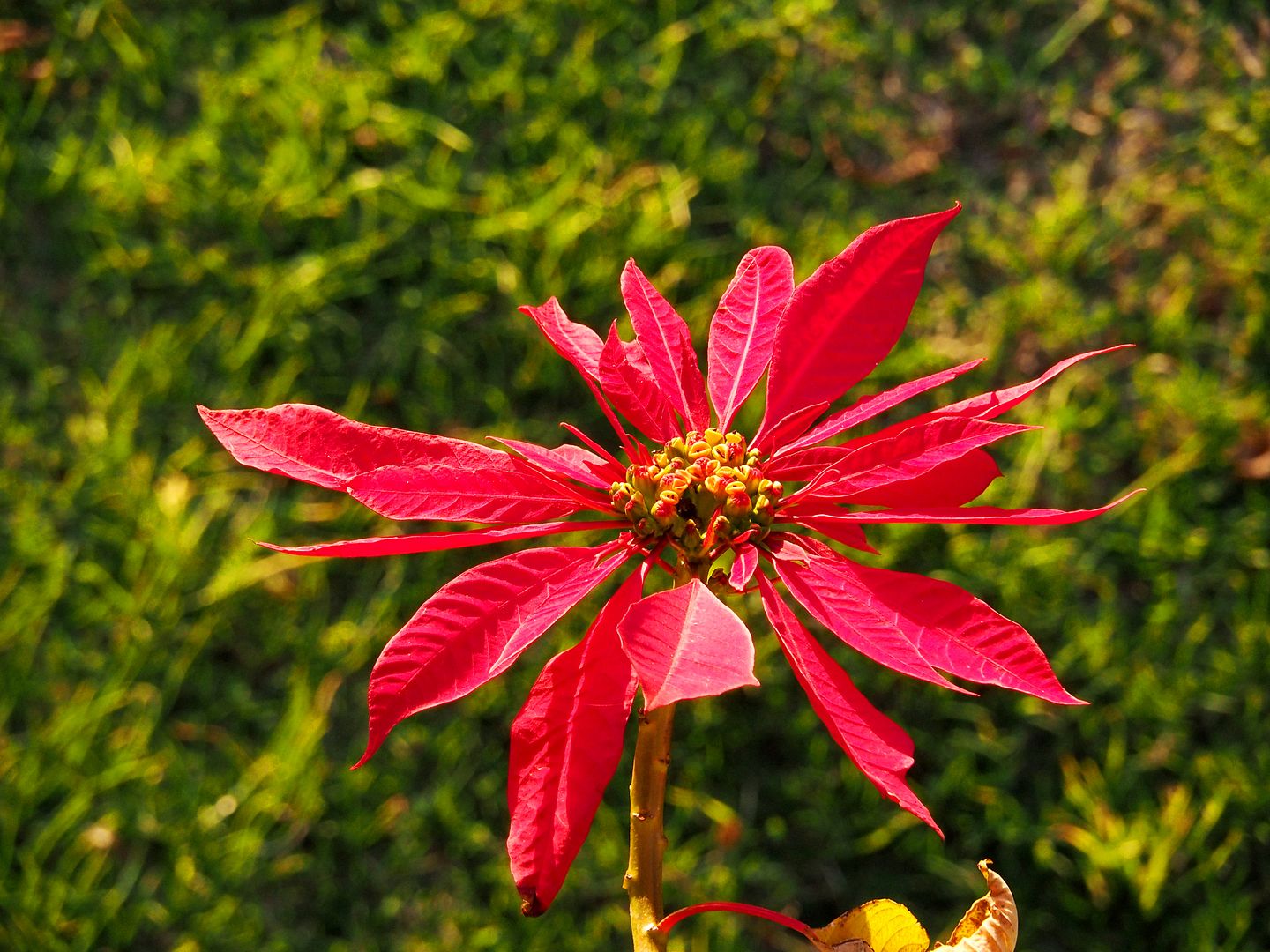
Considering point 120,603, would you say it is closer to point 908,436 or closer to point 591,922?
point 591,922

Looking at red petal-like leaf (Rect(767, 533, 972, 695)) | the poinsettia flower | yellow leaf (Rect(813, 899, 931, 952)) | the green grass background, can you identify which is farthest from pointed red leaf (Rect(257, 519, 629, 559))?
the green grass background

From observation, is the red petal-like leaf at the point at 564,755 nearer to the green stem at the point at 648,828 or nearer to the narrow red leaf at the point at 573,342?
the green stem at the point at 648,828

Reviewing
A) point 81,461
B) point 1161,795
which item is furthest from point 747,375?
point 81,461

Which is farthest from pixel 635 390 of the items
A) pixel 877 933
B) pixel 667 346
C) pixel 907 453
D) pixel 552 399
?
pixel 552 399

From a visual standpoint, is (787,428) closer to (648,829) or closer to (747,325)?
(747,325)

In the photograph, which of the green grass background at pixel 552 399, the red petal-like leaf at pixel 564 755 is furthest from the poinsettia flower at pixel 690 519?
the green grass background at pixel 552 399

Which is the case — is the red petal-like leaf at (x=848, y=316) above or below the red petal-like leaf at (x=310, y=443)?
above

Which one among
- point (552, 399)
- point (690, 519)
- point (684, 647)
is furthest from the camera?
point (552, 399)
